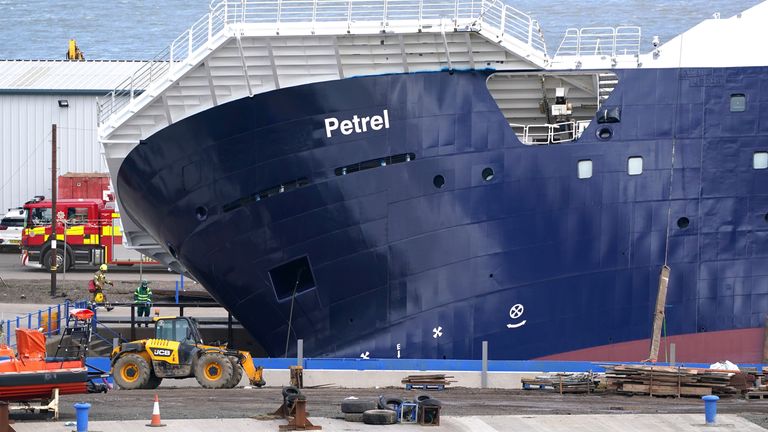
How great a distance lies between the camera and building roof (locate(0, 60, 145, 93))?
65.7 metres

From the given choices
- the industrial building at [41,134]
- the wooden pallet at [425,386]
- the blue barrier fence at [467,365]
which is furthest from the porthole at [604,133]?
the industrial building at [41,134]

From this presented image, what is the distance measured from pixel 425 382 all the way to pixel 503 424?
476 centimetres

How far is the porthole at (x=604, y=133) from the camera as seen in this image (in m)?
29.7

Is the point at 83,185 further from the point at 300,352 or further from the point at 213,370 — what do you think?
the point at 213,370

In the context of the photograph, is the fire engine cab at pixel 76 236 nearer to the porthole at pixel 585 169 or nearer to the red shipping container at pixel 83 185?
the red shipping container at pixel 83 185

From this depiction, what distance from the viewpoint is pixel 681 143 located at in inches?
1177

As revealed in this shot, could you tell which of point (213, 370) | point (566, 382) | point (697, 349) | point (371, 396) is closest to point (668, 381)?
point (566, 382)

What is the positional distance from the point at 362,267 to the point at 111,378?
5876mm

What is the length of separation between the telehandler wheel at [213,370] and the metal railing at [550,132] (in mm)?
8077

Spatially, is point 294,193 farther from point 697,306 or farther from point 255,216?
point 697,306

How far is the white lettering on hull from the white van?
115 ft

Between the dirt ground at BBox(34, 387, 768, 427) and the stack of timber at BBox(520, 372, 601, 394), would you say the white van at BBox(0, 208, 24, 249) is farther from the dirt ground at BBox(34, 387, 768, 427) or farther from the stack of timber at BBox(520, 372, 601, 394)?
the stack of timber at BBox(520, 372, 601, 394)

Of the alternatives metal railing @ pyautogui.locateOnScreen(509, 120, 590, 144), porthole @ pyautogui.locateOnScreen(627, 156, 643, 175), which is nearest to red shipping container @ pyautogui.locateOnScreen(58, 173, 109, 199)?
metal railing @ pyautogui.locateOnScreen(509, 120, 590, 144)

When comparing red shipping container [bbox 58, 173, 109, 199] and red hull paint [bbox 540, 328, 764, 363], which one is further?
red shipping container [bbox 58, 173, 109, 199]
